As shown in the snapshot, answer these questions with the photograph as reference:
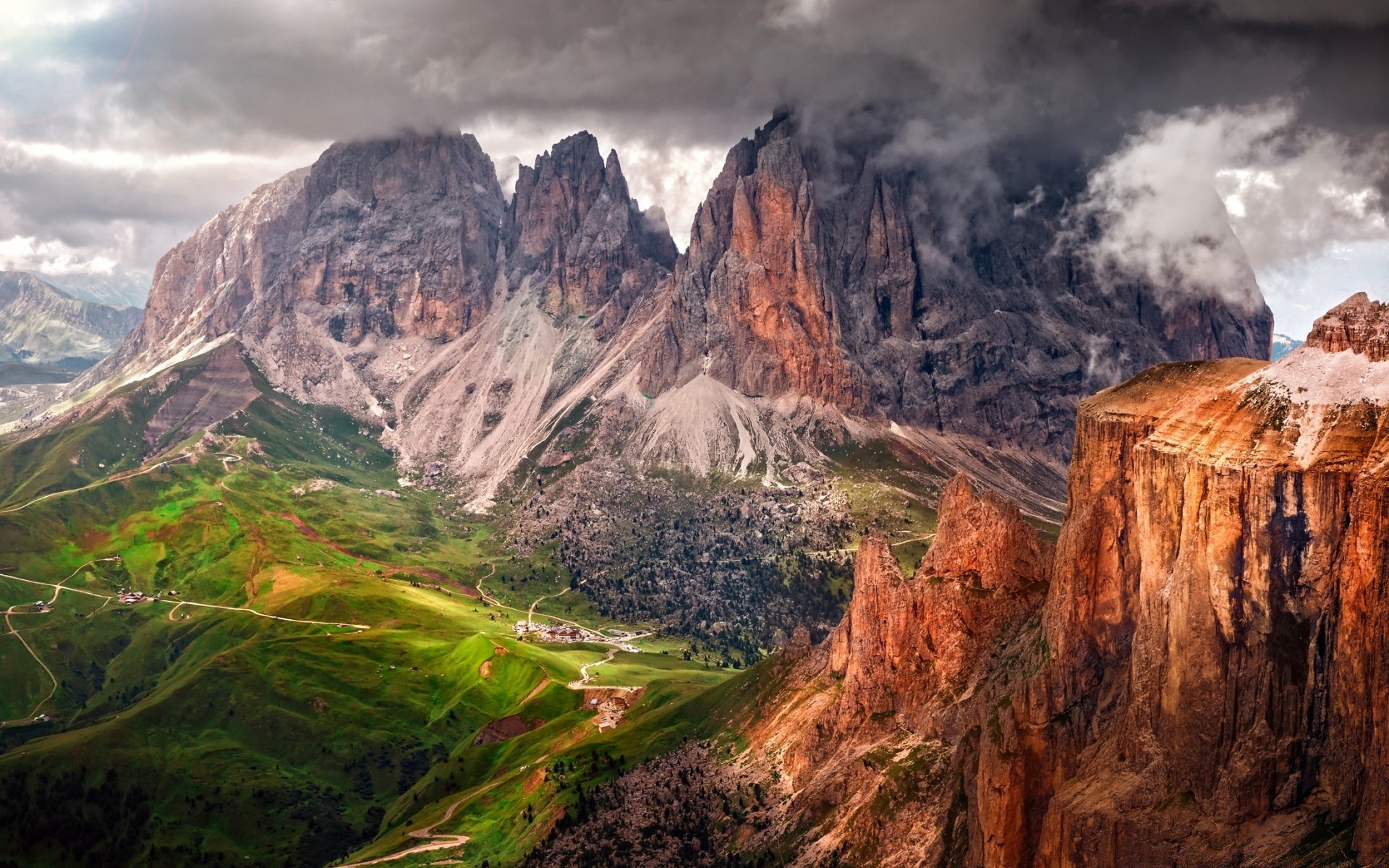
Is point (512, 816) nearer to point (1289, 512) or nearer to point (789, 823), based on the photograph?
point (789, 823)

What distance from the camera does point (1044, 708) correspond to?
89.1 meters

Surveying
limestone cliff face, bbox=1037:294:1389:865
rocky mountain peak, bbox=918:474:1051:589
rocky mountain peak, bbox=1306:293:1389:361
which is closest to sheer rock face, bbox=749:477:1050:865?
rocky mountain peak, bbox=918:474:1051:589

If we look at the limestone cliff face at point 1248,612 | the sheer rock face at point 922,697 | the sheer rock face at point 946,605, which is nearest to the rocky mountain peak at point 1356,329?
the limestone cliff face at point 1248,612

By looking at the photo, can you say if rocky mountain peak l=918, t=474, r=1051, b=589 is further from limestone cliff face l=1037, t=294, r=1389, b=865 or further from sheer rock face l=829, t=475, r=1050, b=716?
limestone cliff face l=1037, t=294, r=1389, b=865

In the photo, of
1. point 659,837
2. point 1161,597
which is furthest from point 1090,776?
point 659,837

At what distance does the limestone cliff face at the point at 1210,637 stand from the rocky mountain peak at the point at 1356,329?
0.15 meters

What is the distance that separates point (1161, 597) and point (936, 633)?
51843 millimetres

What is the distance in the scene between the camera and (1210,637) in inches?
2790

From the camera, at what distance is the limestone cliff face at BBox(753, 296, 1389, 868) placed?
6444cm

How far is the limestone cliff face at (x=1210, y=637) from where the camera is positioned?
64438 mm

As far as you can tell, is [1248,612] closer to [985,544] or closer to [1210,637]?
[1210,637]

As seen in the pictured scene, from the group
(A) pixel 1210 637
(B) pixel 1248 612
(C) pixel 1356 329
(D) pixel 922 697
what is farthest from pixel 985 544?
(C) pixel 1356 329

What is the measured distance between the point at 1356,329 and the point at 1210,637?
22.1 metres

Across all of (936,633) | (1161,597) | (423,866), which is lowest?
(423,866)
